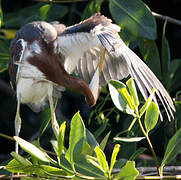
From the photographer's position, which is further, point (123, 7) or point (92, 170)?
point (123, 7)

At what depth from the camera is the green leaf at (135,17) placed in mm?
2336

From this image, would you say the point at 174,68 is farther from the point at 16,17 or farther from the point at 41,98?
the point at 16,17

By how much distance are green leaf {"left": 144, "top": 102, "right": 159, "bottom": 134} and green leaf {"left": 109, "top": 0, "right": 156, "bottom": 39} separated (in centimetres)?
74

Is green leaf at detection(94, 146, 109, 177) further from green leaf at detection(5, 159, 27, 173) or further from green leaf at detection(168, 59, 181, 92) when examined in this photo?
green leaf at detection(168, 59, 181, 92)

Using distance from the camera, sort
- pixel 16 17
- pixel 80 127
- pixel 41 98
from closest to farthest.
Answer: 1. pixel 80 127
2. pixel 41 98
3. pixel 16 17

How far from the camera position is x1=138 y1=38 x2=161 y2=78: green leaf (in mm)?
2484

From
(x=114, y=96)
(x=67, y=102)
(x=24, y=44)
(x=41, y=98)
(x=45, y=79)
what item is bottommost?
(x=67, y=102)

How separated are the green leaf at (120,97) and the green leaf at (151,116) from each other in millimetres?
65

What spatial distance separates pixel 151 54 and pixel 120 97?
858mm

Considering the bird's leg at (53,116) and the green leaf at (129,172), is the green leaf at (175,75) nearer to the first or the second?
the bird's leg at (53,116)

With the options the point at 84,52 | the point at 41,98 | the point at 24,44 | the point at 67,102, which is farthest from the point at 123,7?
the point at 67,102

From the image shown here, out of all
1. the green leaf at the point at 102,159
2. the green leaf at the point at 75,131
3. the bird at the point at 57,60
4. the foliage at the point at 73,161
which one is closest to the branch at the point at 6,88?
the bird at the point at 57,60

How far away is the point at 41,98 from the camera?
9.39ft

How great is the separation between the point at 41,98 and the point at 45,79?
0.25 metres
